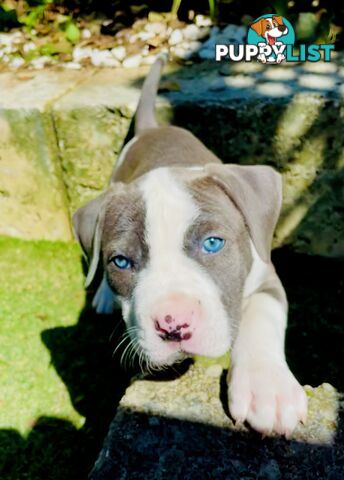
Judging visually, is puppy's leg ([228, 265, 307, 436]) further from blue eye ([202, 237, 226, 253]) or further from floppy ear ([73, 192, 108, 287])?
floppy ear ([73, 192, 108, 287])

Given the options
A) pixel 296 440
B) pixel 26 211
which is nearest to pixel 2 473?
pixel 296 440

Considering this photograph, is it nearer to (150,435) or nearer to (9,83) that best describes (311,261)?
(150,435)

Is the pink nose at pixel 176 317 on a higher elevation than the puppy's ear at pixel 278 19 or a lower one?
lower

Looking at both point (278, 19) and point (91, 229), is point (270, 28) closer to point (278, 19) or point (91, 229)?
point (278, 19)

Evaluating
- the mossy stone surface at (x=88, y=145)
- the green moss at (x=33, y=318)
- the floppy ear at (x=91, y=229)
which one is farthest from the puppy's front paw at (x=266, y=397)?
the mossy stone surface at (x=88, y=145)

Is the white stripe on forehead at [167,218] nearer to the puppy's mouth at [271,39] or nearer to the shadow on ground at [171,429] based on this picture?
the shadow on ground at [171,429]
